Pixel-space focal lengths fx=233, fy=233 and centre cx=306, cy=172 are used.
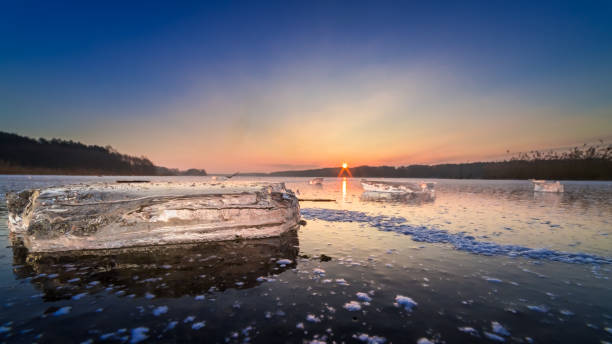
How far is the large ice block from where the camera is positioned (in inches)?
185

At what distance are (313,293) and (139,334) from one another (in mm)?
1966

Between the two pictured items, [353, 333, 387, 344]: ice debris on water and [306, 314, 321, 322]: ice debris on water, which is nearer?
[353, 333, 387, 344]: ice debris on water

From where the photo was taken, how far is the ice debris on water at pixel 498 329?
2.37 m

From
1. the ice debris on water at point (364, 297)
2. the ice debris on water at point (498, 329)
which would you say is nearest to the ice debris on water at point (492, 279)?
the ice debris on water at point (498, 329)

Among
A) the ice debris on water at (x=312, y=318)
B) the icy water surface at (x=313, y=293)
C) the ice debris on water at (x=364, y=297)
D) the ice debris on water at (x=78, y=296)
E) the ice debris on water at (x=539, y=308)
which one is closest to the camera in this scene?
the icy water surface at (x=313, y=293)

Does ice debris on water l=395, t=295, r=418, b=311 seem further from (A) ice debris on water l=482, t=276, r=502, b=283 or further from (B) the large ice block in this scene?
(B) the large ice block

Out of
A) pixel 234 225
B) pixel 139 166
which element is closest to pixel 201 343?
pixel 234 225

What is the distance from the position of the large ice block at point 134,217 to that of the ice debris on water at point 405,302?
386cm

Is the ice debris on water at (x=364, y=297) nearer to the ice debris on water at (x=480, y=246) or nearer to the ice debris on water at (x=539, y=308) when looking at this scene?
the ice debris on water at (x=539, y=308)

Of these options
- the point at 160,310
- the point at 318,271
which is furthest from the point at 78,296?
the point at 318,271

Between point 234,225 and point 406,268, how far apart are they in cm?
399

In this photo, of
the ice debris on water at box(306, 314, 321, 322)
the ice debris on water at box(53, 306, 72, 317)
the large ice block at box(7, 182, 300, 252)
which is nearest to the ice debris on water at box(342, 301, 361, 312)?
the ice debris on water at box(306, 314, 321, 322)

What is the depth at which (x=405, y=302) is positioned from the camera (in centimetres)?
297

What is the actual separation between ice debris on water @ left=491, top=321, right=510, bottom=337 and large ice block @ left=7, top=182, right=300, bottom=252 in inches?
188
